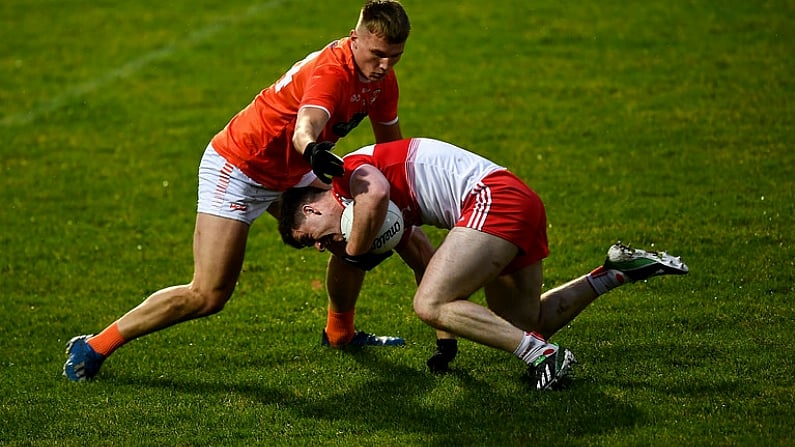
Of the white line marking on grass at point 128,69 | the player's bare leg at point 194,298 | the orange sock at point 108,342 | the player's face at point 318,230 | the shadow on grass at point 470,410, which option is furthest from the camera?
the white line marking on grass at point 128,69

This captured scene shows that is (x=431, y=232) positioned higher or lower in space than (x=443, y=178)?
lower

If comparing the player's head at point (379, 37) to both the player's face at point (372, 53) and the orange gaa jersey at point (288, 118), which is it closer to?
the player's face at point (372, 53)

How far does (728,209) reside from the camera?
32.8ft

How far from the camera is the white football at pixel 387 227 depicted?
6.39 metres

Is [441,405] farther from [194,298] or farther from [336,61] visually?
[336,61]

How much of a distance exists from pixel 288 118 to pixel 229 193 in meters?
0.60

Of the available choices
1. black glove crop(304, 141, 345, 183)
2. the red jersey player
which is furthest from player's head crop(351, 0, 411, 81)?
black glove crop(304, 141, 345, 183)

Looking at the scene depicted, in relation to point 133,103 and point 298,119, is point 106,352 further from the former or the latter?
point 133,103

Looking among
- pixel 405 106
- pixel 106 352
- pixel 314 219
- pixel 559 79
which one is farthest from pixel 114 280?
pixel 559 79

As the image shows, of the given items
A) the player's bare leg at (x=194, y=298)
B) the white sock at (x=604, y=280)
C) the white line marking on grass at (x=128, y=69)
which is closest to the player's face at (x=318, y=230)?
the player's bare leg at (x=194, y=298)

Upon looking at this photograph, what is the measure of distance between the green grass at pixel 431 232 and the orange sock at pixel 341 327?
0.14 metres

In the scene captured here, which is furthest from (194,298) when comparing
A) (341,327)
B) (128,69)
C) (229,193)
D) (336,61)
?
(128,69)

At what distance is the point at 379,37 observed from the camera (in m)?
6.62

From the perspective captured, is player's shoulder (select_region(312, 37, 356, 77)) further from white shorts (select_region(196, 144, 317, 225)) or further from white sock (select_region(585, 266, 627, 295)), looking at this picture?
white sock (select_region(585, 266, 627, 295))
